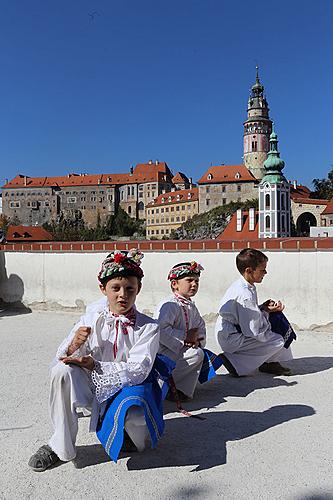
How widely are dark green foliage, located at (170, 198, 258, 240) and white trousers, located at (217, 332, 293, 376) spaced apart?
65.7 meters

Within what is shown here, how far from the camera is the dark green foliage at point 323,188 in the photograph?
7612 centimetres

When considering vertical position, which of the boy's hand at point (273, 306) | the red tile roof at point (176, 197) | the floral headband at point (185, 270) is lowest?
the boy's hand at point (273, 306)

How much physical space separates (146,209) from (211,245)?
263ft

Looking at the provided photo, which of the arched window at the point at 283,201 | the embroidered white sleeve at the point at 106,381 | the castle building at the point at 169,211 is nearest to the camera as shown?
the embroidered white sleeve at the point at 106,381

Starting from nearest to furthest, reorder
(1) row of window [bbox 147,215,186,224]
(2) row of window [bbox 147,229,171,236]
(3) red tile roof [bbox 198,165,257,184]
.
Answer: (3) red tile roof [bbox 198,165,257,184], (1) row of window [bbox 147,215,186,224], (2) row of window [bbox 147,229,171,236]

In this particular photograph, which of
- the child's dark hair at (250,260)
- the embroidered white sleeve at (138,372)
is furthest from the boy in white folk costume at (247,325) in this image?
the embroidered white sleeve at (138,372)

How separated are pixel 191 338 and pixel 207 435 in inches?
32.4

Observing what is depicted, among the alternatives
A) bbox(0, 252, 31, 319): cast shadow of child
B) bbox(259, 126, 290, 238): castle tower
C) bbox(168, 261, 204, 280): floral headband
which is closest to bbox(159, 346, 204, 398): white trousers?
bbox(168, 261, 204, 280): floral headband

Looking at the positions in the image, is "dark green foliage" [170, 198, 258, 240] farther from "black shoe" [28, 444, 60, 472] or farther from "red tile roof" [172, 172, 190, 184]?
"black shoe" [28, 444, 60, 472]

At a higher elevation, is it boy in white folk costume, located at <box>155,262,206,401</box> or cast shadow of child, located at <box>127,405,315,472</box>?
boy in white folk costume, located at <box>155,262,206,401</box>

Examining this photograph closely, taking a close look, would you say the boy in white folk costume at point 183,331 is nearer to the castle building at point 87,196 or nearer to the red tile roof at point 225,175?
the red tile roof at point 225,175

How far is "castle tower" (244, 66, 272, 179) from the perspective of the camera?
89.7m

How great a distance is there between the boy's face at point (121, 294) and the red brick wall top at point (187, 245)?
4.22 meters

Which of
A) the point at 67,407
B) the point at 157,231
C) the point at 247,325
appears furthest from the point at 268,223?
the point at 67,407
